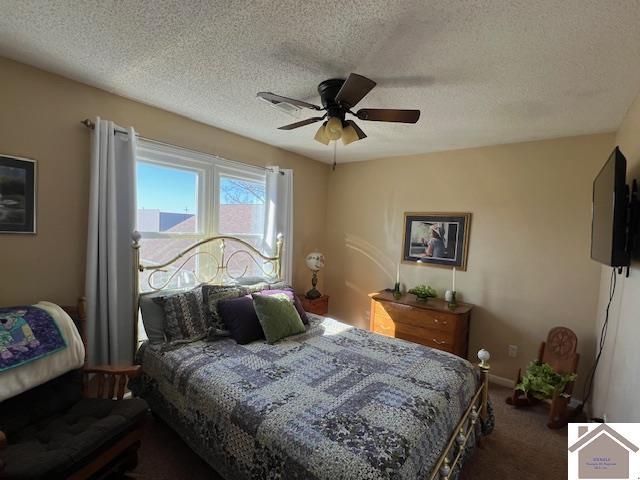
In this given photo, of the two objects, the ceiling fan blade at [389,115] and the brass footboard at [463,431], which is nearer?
the brass footboard at [463,431]

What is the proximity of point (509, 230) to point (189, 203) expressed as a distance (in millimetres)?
3173

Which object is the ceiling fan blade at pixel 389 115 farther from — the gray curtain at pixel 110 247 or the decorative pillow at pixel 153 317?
the decorative pillow at pixel 153 317

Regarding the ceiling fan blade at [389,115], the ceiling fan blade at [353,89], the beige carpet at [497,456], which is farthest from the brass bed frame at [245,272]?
the ceiling fan blade at [353,89]

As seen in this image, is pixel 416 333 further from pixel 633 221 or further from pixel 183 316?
pixel 183 316

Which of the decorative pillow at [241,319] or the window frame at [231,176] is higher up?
the window frame at [231,176]

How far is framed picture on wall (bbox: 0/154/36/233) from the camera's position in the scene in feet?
5.86

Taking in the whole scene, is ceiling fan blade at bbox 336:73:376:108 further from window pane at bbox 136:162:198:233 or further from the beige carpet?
the beige carpet

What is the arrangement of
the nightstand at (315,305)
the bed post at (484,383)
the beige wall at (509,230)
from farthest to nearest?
the nightstand at (315,305) < the beige wall at (509,230) < the bed post at (484,383)

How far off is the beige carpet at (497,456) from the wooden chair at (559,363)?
12cm

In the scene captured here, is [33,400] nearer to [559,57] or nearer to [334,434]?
[334,434]

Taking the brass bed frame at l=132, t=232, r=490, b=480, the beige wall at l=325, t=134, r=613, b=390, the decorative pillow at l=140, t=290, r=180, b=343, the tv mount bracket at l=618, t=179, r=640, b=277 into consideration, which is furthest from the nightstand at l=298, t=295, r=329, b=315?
the tv mount bracket at l=618, t=179, r=640, b=277

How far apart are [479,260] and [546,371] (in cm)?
114

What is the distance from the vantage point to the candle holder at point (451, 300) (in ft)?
9.99

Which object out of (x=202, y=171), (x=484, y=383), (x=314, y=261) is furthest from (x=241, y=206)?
(x=484, y=383)
